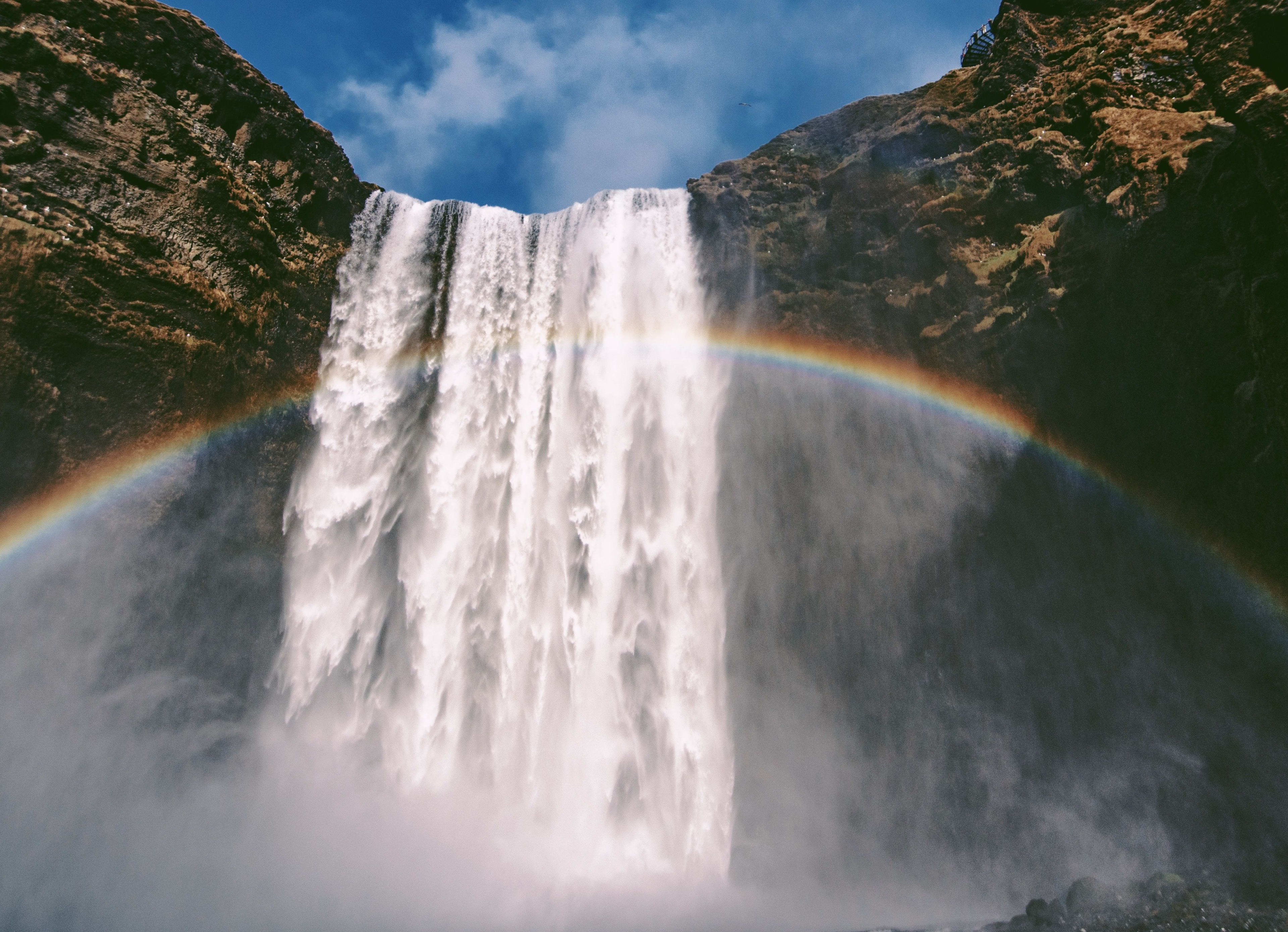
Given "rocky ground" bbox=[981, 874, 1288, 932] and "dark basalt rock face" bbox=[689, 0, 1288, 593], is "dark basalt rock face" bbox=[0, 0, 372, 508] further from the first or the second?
"rocky ground" bbox=[981, 874, 1288, 932]

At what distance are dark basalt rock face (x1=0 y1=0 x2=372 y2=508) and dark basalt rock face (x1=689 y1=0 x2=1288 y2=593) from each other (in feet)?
27.0

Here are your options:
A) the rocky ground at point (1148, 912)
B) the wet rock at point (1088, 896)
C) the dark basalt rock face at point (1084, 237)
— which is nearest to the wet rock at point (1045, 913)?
the rocky ground at point (1148, 912)

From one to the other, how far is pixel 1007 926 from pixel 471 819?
743cm

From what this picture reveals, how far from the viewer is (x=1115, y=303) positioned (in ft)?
33.3

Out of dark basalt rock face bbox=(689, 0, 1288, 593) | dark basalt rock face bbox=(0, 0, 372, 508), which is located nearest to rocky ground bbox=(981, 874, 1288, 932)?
dark basalt rock face bbox=(689, 0, 1288, 593)

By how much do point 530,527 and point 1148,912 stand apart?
387 inches

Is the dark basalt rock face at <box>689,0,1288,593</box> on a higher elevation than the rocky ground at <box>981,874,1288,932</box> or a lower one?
higher

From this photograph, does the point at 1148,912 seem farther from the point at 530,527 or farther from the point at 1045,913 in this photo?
the point at 530,527

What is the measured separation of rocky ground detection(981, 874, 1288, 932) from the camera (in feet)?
22.6

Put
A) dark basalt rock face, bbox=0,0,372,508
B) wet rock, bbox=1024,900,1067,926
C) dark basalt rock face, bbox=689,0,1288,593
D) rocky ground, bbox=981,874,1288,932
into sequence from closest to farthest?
1. rocky ground, bbox=981,874,1288,932
2. wet rock, bbox=1024,900,1067,926
3. dark basalt rock face, bbox=689,0,1288,593
4. dark basalt rock face, bbox=0,0,372,508

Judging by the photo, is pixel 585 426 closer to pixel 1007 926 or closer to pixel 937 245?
pixel 937 245

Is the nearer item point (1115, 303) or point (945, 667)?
point (1115, 303)

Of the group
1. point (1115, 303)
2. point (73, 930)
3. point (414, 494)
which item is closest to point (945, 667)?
point (1115, 303)

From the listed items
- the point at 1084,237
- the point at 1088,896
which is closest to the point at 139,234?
the point at 1084,237
